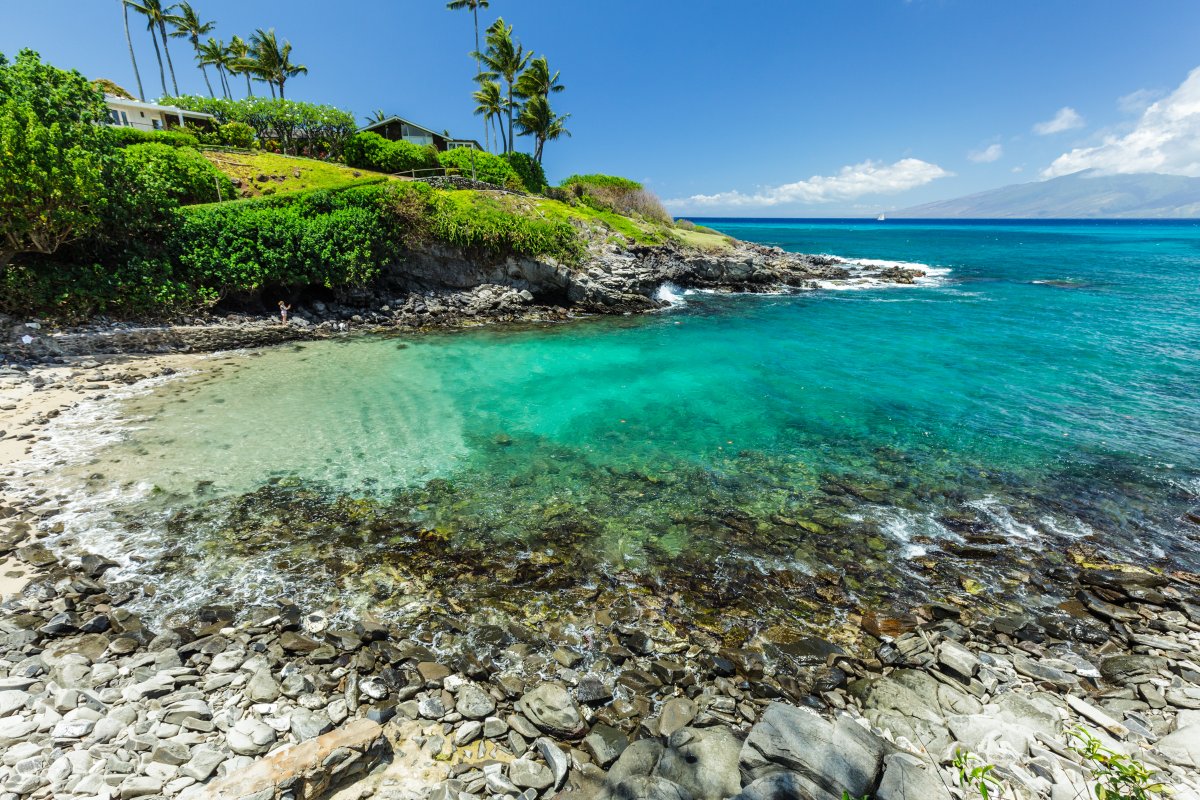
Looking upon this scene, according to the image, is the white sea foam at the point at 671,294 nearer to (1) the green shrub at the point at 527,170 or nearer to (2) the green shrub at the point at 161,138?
(1) the green shrub at the point at 527,170

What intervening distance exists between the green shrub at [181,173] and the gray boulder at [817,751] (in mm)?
35830

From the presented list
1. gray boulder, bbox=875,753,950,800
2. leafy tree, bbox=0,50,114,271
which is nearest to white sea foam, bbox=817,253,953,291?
gray boulder, bbox=875,753,950,800

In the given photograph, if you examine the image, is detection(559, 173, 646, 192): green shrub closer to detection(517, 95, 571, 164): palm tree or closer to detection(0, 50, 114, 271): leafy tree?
detection(517, 95, 571, 164): palm tree

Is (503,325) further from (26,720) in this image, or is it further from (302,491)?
(26,720)

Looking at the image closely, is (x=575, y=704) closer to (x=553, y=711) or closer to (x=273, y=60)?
(x=553, y=711)

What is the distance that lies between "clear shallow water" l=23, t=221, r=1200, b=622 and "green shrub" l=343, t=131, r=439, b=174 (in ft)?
110

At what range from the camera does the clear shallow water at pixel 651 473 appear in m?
10.1

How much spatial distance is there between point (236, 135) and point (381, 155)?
14.8 meters

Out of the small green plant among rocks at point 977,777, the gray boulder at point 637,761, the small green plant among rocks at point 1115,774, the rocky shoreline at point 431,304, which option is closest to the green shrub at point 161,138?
the rocky shoreline at point 431,304

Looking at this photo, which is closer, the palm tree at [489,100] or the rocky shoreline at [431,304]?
the rocky shoreline at [431,304]

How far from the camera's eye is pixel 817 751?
5695mm

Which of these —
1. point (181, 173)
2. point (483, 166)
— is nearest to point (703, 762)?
point (181, 173)

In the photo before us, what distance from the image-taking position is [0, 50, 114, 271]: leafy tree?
19188 millimetres

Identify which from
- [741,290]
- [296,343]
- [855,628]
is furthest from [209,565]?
[741,290]
